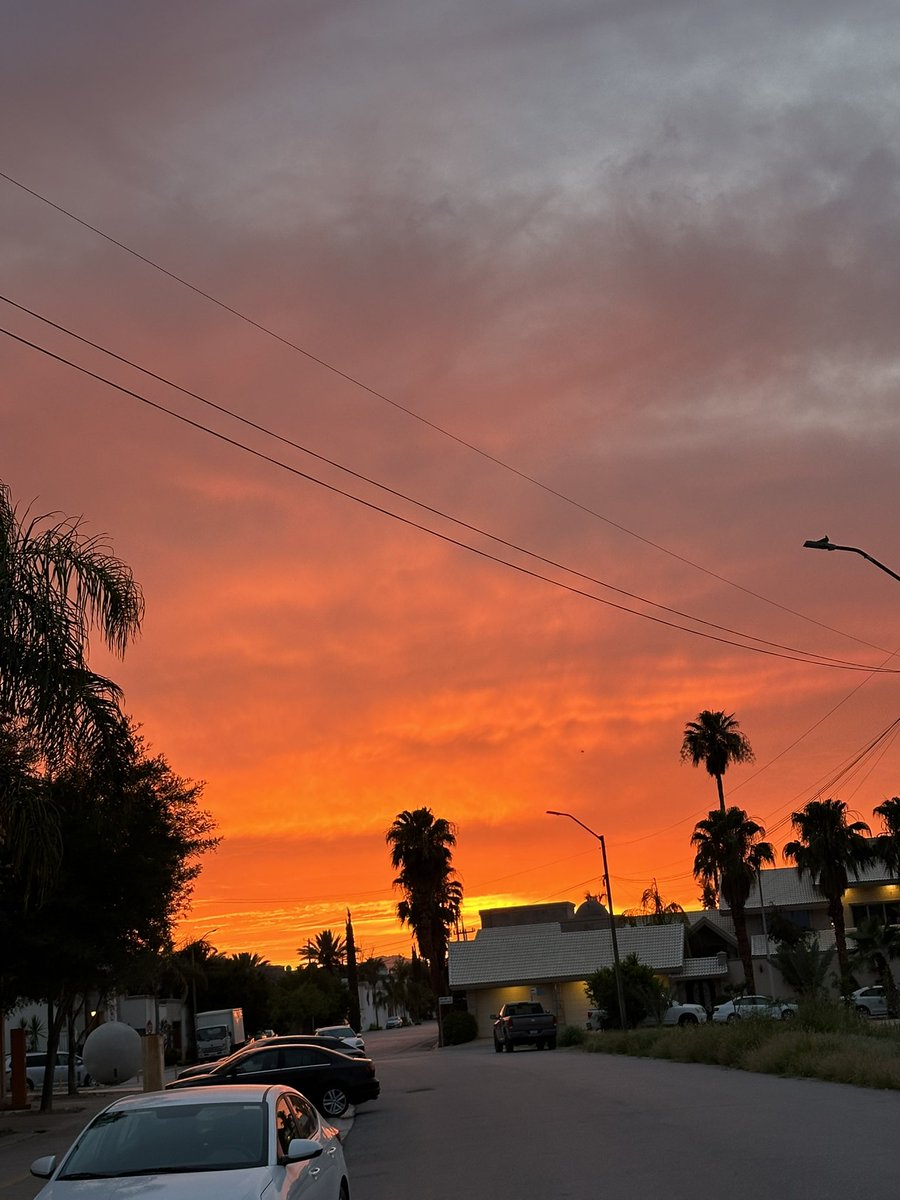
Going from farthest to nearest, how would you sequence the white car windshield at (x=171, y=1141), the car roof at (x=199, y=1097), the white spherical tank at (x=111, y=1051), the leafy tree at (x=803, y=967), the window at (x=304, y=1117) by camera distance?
the white spherical tank at (x=111, y=1051), the leafy tree at (x=803, y=967), the window at (x=304, y=1117), the car roof at (x=199, y=1097), the white car windshield at (x=171, y=1141)

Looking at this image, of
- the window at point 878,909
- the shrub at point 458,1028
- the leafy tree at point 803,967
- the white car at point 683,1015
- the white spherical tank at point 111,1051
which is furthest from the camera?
the window at point 878,909

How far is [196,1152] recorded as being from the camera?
315 inches

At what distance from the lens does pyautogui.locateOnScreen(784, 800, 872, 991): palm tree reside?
→ 61812 mm

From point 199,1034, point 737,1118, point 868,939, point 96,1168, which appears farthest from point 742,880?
point 96,1168

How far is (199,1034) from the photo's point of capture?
56.0 metres

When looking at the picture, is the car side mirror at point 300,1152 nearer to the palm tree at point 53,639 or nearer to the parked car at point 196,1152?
the parked car at point 196,1152

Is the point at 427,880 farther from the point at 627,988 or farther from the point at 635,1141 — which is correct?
the point at 635,1141

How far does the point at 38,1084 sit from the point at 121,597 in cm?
4174

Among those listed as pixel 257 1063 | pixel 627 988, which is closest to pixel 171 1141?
pixel 257 1063

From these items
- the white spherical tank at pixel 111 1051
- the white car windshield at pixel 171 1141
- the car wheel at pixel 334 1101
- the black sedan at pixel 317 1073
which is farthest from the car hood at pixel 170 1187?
the white spherical tank at pixel 111 1051

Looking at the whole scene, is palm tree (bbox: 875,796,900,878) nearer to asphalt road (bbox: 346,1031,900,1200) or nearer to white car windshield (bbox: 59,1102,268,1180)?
asphalt road (bbox: 346,1031,900,1200)

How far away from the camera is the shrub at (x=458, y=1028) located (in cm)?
6594

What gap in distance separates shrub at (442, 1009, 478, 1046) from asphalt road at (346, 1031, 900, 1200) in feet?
131

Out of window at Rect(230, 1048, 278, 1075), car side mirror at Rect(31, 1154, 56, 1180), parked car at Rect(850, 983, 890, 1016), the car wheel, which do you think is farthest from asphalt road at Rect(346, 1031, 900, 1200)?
parked car at Rect(850, 983, 890, 1016)
